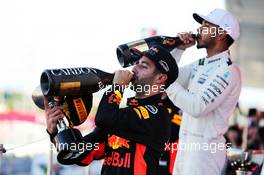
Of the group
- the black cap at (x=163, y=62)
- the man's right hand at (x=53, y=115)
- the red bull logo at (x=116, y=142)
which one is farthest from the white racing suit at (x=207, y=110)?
the man's right hand at (x=53, y=115)

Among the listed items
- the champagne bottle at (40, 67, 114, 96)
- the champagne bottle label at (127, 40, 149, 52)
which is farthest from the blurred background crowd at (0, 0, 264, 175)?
the champagne bottle at (40, 67, 114, 96)

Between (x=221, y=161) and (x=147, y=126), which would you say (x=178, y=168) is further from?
(x=147, y=126)

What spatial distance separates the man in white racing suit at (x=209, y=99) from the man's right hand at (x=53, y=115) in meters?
0.85

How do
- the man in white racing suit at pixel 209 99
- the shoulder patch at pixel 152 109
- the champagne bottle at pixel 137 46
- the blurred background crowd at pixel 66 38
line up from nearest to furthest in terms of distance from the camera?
the shoulder patch at pixel 152 109 < the champagne bottle at pixel 137 46 < the man in white racing suit at pixel 209 99 < the blurred background crowd at pixel 66 38

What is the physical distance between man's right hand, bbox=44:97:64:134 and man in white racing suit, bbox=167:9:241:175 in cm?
85

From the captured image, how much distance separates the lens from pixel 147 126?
276 cm

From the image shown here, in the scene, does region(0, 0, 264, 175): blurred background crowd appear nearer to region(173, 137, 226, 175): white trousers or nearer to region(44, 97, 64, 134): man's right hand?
region(173, 137, 226, 175): white trousers

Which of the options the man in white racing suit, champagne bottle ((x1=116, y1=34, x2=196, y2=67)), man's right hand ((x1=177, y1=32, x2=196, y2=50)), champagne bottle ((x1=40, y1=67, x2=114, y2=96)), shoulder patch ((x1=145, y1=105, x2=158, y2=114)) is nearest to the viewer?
champagne bottle ((x1=40, y1=67, x2=114, y2=96))

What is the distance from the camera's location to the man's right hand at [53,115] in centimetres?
269

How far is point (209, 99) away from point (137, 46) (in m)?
0.46

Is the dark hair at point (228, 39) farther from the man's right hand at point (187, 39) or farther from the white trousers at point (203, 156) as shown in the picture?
the white trousers at point (203, 156)

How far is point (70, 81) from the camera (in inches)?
101

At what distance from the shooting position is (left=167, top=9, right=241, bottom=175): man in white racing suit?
3338mm

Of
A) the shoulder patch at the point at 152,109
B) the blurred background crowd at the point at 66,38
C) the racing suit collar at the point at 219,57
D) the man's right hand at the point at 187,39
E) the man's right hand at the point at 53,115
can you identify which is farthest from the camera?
the blurred background crowd at the point at 66,38
